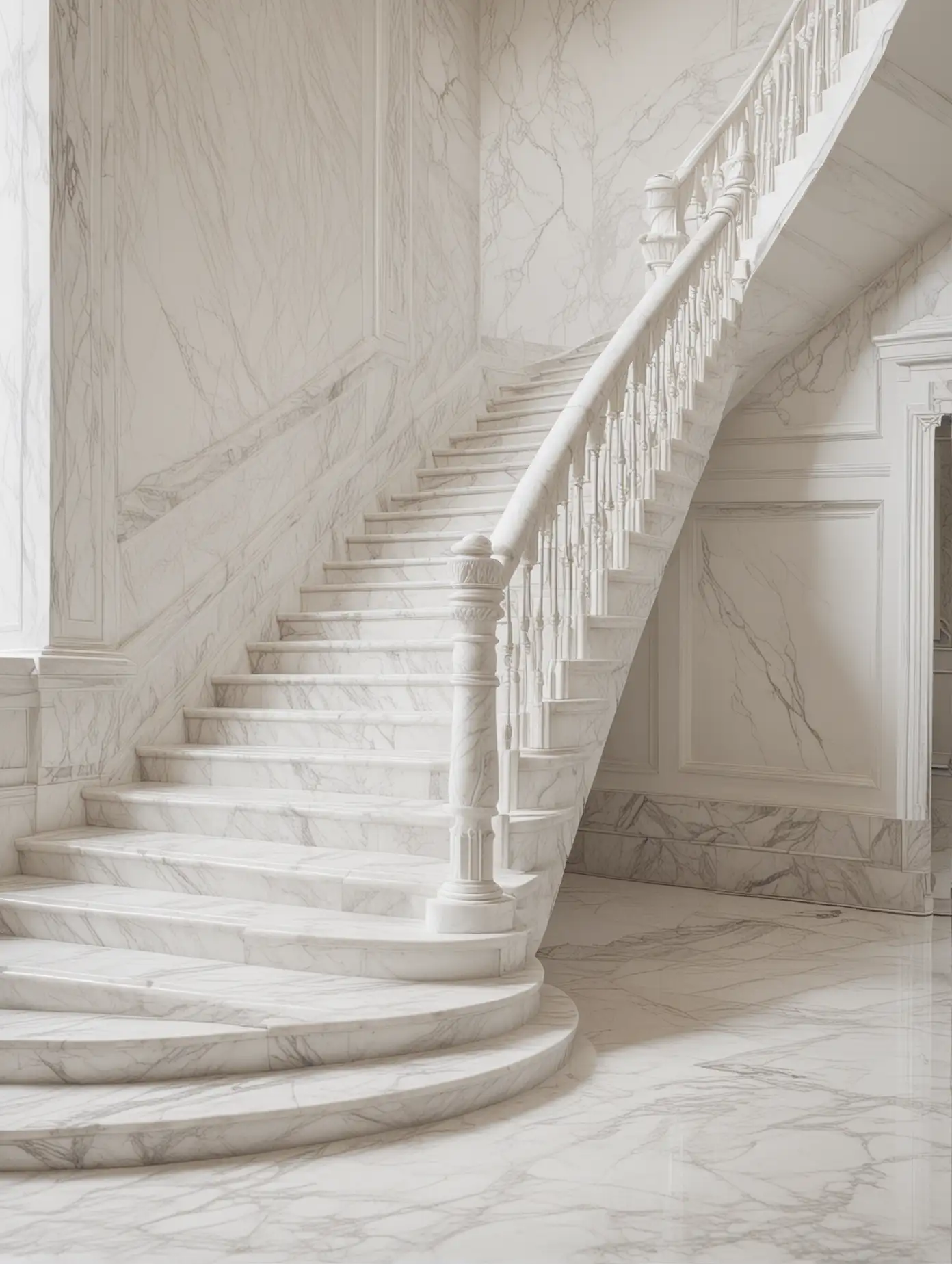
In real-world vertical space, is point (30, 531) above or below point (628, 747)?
above

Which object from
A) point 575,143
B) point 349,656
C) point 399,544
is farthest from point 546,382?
point 349,656

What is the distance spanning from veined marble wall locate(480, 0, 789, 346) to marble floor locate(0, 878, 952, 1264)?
17.5 ft

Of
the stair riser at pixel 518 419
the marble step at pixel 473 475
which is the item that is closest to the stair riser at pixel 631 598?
the marble step at pixel 473 475

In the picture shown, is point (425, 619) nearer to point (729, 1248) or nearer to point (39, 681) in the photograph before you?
point (39, 681)

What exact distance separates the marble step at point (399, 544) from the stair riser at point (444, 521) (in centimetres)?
3

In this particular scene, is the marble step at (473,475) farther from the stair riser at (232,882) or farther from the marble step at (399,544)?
the stair riser at (232,882)

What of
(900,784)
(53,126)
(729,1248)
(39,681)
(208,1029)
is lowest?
(729,1248)

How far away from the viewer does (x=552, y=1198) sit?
2816mm

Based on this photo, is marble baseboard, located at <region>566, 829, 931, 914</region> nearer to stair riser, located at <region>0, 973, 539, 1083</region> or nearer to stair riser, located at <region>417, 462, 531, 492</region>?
stair riser, located at <region>417, 462, 531, 492</region>

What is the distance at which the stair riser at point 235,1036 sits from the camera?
331 cm

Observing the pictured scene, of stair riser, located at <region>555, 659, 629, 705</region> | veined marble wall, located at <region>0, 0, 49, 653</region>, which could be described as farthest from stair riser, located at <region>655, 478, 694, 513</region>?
veined marble wall, located at <region>0, 0, 49, 653</region>

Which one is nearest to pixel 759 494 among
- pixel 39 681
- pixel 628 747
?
pixel 628 747

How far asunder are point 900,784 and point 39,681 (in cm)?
388

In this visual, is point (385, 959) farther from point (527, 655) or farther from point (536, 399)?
point (536, 399)
